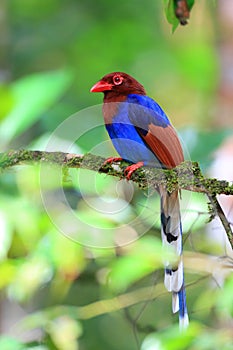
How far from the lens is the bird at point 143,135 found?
1518mm

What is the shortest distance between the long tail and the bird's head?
21cm

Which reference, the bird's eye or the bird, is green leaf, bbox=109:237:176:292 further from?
the bird's eye

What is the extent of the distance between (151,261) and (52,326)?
41 centimetres

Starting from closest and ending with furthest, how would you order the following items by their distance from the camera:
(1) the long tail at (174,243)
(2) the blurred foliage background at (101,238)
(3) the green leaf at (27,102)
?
1. (1) the long tail at (174,243)
2. (2) the blurred foliage background at (101,238)
3. (3) the green leaf at (27,102)

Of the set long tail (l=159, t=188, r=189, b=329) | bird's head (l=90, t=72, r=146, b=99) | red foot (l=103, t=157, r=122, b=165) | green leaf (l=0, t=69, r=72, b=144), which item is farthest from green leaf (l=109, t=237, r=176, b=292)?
bird's head (l=90, t=72, r=146, b=99)

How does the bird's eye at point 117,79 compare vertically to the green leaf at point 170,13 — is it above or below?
below

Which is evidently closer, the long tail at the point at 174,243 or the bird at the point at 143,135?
the bird at the point at 143,135

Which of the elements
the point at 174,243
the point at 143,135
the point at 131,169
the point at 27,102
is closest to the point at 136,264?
the point at 27,102

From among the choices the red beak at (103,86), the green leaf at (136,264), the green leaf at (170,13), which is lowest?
the red beak at (103,86)

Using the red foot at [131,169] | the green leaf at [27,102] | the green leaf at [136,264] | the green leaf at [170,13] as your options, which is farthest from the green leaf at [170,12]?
the green leaf at [136,264]

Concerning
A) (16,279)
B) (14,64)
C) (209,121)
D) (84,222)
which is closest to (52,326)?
(16,279)

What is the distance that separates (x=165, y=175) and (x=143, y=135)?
0.17 metres

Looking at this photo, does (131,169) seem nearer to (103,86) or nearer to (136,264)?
(103,86)

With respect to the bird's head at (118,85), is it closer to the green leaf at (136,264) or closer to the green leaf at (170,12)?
the green leaf at (170,12)
